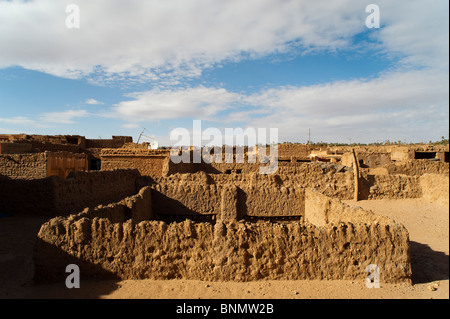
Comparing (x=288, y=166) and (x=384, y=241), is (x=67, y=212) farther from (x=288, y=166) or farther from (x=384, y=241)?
(x=288, y=166)

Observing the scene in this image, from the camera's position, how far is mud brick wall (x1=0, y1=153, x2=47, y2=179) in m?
9.51

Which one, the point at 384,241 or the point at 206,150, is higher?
the point at 206,150

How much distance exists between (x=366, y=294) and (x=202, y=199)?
18.5 ft

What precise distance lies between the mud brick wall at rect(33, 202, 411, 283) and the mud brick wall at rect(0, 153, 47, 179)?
6.54 metres

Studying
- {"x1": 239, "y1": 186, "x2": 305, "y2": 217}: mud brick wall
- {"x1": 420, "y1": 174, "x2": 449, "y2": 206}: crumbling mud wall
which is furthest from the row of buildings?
{"x1": 239, "y1": 186, "x2": 305, "y2": 217}: mud brick wall

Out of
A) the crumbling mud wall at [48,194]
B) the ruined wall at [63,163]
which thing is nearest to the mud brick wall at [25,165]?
the ruined wall at [63,163]

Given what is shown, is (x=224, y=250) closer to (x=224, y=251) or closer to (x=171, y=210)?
(x=224, y=251)

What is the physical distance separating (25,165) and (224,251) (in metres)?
8.79

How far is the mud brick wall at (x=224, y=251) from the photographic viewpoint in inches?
161

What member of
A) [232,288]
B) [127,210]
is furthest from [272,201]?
[232,288]

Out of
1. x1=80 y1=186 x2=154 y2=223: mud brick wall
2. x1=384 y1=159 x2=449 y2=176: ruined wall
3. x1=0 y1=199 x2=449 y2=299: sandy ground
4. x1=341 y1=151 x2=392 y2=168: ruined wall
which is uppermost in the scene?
x1=341 y1=151 x2=392 y2=168: ruined wall

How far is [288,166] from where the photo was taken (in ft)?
44.0

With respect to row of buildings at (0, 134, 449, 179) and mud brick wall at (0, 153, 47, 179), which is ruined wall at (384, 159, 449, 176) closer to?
row of buildings at (0, 134, 449, 179)
